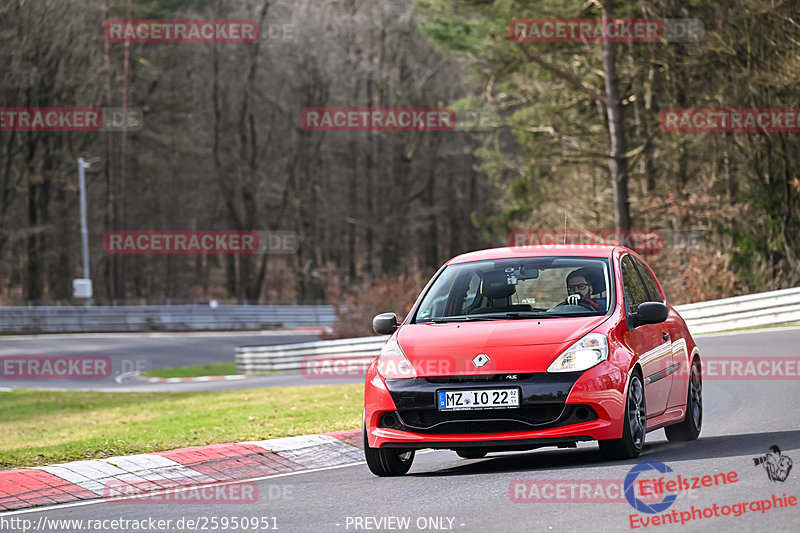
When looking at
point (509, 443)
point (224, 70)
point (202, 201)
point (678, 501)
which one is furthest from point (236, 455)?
point (202, 201)

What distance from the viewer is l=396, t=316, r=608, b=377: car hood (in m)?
8.60

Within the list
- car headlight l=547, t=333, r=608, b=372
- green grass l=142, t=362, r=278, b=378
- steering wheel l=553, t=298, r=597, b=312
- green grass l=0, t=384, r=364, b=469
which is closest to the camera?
car headlight l=547, t=333, r=608, b=372

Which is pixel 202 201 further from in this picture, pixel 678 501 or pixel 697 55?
pixel 678 501

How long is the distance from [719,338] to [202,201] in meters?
50.3

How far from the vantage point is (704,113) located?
3444cm

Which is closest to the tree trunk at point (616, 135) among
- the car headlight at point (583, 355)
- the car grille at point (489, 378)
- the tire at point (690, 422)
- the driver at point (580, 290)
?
the tire at point (690, 422)

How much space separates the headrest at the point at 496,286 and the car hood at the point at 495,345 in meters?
0.66

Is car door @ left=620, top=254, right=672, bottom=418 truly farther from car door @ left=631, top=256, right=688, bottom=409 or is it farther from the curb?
the curb

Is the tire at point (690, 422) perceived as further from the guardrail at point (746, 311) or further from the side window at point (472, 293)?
the guardrail at point (746, 311)

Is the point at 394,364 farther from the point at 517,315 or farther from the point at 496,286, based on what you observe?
the point at 496,286

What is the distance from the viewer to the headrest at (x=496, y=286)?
9891 millimetres

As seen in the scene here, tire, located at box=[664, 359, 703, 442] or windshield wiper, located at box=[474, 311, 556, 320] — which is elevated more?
windshield wiper, located at box=[474, 311, 556, 320]

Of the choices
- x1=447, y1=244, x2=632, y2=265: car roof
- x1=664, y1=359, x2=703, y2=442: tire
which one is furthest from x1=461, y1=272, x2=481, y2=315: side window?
x1=664, y1=359, x2=703, y2=442: tire

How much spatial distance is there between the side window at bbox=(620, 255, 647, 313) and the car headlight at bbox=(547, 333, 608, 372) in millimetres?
1015
